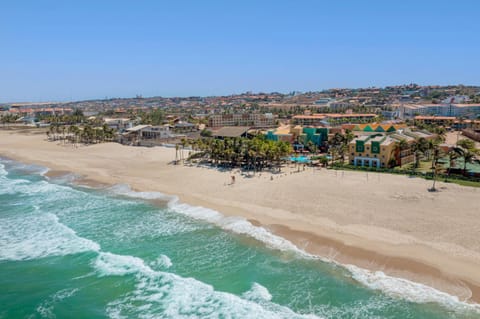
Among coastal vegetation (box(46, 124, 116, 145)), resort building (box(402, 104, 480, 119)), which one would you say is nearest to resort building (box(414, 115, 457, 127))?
resort building (box(402, 104, 480, 119))

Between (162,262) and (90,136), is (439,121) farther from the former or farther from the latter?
(162,262)

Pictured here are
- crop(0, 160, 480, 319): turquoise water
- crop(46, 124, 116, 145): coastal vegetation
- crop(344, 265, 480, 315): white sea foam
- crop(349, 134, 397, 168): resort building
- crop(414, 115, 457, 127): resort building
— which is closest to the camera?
crop(344, 265, 480, 315): white sea foam

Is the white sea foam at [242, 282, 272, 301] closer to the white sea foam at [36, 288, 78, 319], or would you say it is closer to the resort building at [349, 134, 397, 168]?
the white sea foam at [36, 288, 78, 319]

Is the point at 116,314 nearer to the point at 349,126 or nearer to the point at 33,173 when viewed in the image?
the point at 33,173

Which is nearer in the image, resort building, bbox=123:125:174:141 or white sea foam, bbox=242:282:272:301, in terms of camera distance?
white sea foam, bbox=242:282:272:301

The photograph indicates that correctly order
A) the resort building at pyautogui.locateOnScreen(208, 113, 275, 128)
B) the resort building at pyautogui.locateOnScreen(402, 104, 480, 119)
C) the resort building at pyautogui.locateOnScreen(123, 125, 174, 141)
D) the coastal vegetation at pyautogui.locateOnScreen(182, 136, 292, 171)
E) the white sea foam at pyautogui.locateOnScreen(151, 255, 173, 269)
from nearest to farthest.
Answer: the white sea foam at pyautogui.locateOnScreen(151, 255, 173, 269) → the coastal vegetation at pyautogui.locateOnScreen(182, 136, 292, 171) → the resort building at pyautogui.locateOnScreen(123, 125, 174, 141) → the resort building at pyautogui.locateOnScreen(208, 113, 275, 128) → the resort building at pyautogui.locateOnScreen(402, 104, 480, 119)

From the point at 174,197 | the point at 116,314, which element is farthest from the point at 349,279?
the point at 174,197

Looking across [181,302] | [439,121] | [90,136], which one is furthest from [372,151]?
[90,136]

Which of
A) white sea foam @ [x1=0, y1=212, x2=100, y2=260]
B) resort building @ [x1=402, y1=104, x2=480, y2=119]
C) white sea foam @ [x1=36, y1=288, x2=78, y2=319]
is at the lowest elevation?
white sea foam @ [x1=36, y1=288, x2=78, y2=319]
